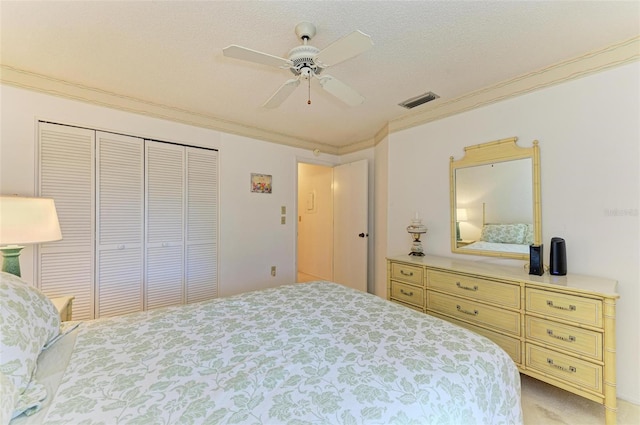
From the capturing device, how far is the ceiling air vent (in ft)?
8.46

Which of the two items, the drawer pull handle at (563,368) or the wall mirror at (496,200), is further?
the wall mirror at (496,200)

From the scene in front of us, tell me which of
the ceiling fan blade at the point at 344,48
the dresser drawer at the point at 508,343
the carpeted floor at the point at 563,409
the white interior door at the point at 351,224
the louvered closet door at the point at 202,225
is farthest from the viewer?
the white interior door at the point at 351,224

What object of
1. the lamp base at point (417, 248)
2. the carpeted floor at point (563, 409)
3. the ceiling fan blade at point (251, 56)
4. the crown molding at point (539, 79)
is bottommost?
the carpeted floor at point (563, 409)

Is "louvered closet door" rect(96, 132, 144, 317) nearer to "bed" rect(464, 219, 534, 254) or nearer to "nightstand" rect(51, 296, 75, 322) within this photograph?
"nightstand" rect(51, 296, 75, 322)

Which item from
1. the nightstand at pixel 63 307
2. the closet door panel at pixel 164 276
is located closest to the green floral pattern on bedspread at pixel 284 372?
the nightstand at pixel 63 307

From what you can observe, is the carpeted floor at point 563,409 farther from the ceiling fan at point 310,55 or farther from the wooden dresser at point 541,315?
the ceiling fan at point 310,55

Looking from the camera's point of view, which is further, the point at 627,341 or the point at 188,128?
the point at 188,128

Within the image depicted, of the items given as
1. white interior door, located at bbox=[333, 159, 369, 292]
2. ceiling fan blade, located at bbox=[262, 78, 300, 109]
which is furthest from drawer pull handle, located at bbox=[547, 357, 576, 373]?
ceiling fan blade, located at bbox=[262, 78, 300, 109]

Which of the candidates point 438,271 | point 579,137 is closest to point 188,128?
point 438,271

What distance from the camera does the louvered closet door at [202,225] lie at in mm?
3109

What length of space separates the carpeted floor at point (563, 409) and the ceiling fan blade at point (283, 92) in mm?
2500

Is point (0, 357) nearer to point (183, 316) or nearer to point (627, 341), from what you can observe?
point (183, 316)

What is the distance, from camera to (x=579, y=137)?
1.98m

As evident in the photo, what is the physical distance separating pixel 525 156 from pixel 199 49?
2.62m
